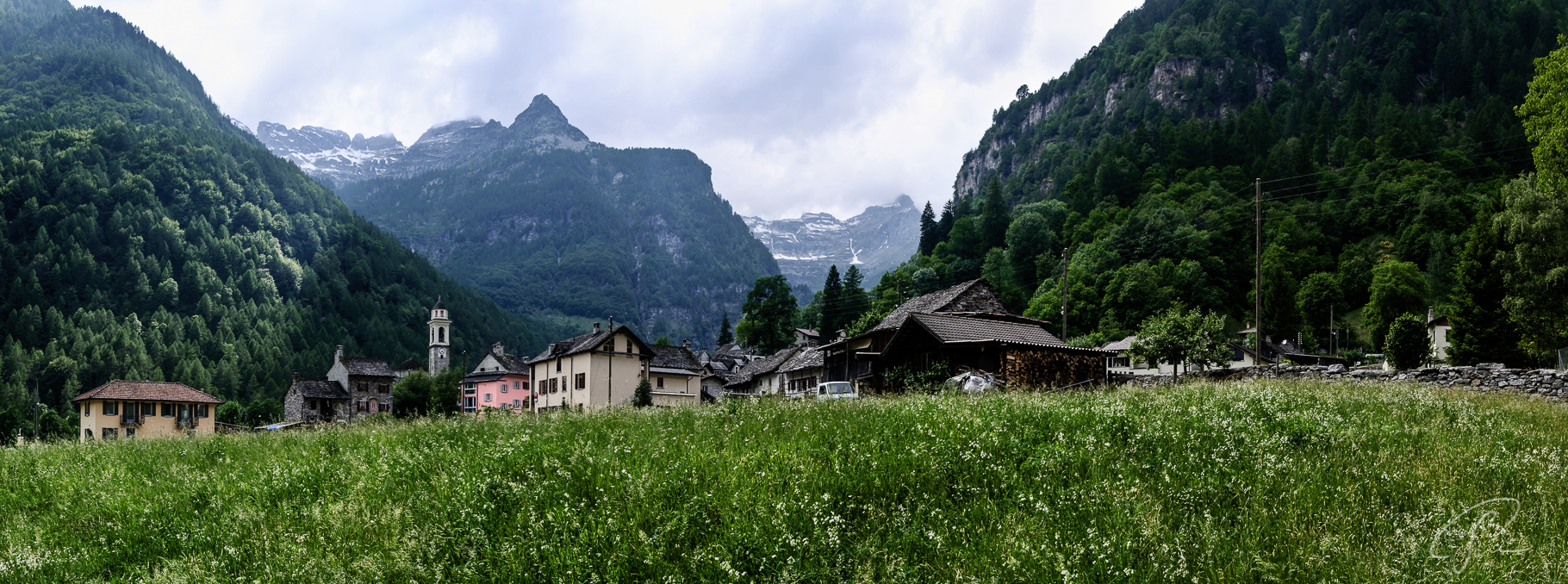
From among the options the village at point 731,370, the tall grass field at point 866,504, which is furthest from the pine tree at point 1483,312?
the tall grass field at point 866,504

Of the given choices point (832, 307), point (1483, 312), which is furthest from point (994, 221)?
point (1483, 312)

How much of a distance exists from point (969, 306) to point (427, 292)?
593 ft

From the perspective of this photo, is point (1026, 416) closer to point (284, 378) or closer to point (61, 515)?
point (61, 515)

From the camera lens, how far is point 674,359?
75.6 m

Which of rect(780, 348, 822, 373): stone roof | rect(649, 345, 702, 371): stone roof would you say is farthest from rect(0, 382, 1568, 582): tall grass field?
rect(649, 345, 702, 371): stone roof

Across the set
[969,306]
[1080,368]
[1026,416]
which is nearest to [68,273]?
[969,306]

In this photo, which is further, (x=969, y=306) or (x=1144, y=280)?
(x=1144, y=280)

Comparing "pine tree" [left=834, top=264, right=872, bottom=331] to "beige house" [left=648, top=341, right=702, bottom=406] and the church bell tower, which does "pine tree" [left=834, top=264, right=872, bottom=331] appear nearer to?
"beige house" [left=648, top=341, right=702, bottom=406]

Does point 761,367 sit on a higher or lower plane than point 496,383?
higher

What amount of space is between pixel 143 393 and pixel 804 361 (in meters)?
62.4

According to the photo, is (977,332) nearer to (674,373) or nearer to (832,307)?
(674,373)

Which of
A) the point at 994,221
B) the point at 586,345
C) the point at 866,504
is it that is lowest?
the point at 866,504

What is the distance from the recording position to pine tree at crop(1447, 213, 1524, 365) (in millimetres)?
43062

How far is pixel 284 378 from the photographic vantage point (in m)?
129
